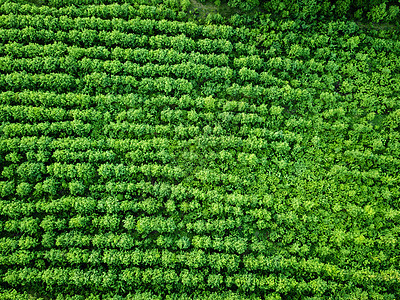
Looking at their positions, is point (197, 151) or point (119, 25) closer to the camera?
point (197, 151)

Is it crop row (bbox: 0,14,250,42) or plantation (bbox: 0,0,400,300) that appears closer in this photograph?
plantation (bbox: 0,0,400,300)

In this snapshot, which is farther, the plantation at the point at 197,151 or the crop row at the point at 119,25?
the crop row at the point at 119,25

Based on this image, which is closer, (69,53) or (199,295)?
(199,295)

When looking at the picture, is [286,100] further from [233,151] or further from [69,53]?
[69,53]

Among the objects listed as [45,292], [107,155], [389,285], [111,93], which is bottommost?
[45,292]

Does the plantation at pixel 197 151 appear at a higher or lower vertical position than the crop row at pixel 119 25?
lower

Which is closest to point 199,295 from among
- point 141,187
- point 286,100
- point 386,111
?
point 141,187

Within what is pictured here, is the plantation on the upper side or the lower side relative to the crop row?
lower

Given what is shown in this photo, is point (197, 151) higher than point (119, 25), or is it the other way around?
point (119, 25)
